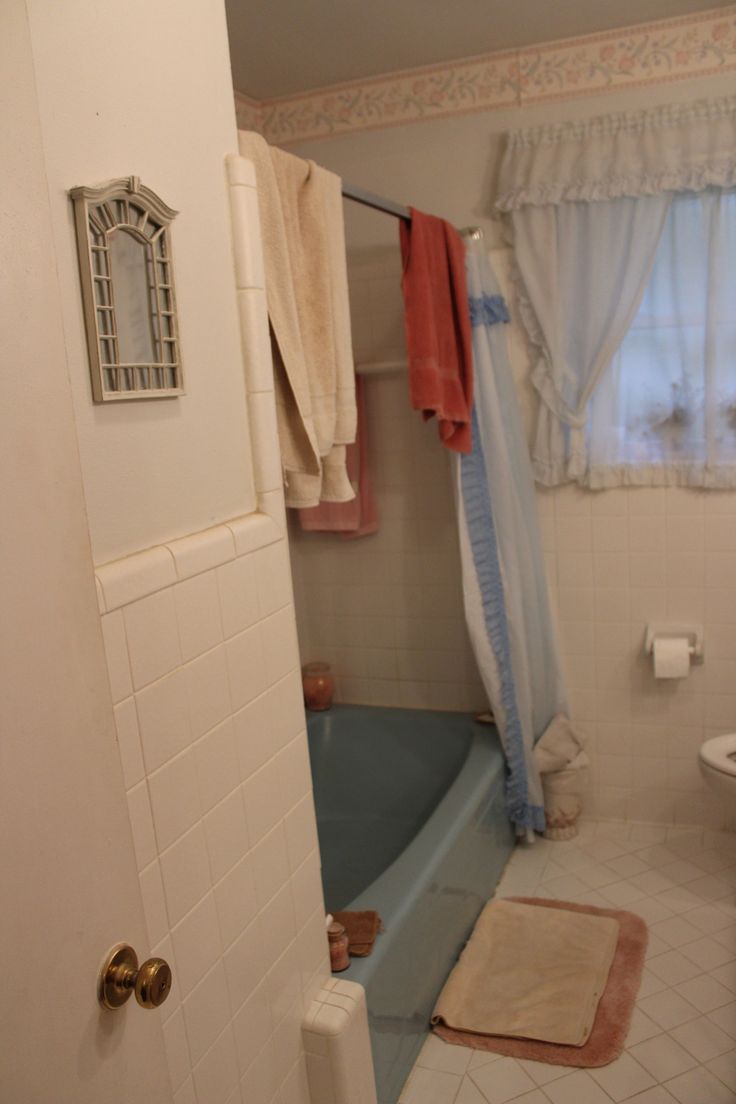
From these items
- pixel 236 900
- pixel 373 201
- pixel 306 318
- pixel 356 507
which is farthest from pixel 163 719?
pixel 356 507

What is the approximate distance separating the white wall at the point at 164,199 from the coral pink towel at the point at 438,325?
111 centimetres

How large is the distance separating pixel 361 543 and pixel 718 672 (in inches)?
51.3

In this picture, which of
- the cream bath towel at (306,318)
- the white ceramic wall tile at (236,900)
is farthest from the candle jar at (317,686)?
the white ceramic wall tile at (236,900)

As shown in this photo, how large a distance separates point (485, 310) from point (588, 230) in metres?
0.43

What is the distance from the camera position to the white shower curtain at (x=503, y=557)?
286 centimetres

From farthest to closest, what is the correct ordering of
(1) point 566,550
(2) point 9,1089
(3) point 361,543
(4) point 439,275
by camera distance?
1. (3) point 361,543
2. (1) point 566,550
3. (4) point 439,275
4. (2) point 9,1089

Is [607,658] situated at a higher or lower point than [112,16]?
lower

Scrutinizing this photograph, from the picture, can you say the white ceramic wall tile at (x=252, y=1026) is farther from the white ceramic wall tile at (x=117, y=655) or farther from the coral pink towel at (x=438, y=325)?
the coral pink towel at (x=438, y=325)

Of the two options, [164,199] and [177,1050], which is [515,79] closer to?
[164,199]

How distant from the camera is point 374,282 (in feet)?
10.5

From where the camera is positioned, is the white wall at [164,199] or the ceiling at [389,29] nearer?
the white wall at [164,199]

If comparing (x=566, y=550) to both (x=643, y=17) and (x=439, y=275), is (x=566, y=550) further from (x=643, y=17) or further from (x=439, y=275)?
(x=643, y=17)

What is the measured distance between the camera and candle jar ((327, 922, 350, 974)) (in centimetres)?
193

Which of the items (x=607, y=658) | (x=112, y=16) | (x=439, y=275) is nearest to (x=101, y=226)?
(x=112, y=16)
